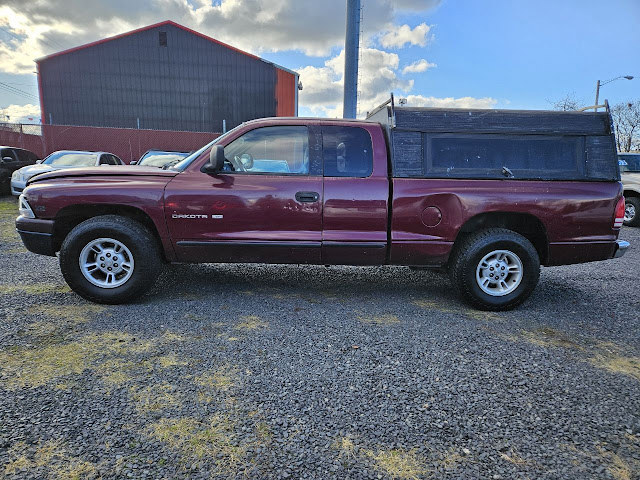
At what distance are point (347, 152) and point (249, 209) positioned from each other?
43.9 inches

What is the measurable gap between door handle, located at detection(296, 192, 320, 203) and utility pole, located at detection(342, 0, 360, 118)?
11.9m

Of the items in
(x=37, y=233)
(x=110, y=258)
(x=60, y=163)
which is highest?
(x=60, y=163)

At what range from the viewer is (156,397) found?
2.39m

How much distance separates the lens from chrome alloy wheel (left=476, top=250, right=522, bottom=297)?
4035 mm

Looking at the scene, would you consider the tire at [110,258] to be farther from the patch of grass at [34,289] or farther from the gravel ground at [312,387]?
the patch of grass at [34,289]

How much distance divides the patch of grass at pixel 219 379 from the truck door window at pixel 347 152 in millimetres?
2067

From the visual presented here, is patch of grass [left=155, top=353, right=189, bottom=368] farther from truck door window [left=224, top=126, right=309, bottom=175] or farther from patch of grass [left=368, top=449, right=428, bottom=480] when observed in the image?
truck door window [left=224, top=126, right=309, bottom=175]

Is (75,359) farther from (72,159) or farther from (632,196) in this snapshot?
(632,196)

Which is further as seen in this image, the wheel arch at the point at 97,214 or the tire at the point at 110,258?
the wheel arch at the point at 97,214

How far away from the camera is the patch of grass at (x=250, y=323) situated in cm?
345

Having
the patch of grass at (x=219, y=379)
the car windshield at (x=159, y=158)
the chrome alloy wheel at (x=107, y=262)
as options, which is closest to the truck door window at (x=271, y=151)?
the chrome alloy wheel at (x=107, y=262)

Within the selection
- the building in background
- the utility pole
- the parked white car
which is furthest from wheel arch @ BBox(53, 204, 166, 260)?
the building in background

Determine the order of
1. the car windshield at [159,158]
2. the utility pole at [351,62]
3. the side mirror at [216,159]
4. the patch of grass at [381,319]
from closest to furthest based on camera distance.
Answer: the patch of grass at [381,319] → the side mirror at [216,159] → the car windshield at [159,158] → the utility pole at [351,62]

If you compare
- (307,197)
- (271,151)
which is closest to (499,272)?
(307,197)
